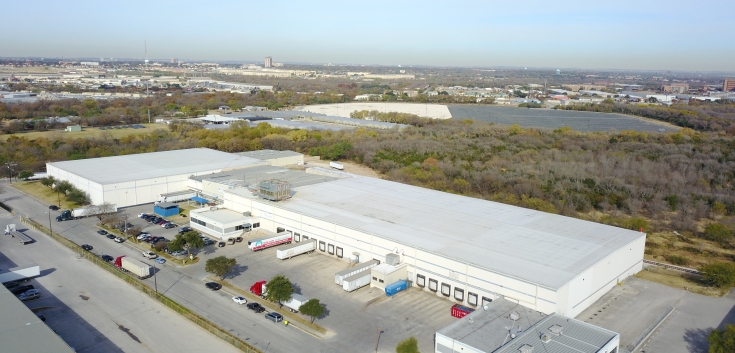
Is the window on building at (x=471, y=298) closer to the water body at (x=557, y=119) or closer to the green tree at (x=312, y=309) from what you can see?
the green tree at (x=312, y=309)

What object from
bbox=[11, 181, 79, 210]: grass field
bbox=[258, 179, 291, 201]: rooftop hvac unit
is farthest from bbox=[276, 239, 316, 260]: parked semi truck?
bbox=[11, 181, 79, 210]: grass field

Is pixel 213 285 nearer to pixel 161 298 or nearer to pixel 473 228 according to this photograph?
pixel 161 298

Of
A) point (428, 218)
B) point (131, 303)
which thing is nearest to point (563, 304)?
point (428, 218)

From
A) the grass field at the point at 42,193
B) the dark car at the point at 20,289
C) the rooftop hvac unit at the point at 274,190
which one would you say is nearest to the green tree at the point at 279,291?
the rooftop hvac unit at the point at 274,190

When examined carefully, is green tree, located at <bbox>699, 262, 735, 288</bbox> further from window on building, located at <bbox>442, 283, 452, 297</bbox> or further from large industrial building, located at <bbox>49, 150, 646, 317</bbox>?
window on building, located at <bbox>442, 283, 452, 297</bbox>

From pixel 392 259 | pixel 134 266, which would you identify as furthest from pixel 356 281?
pixel 134 266
